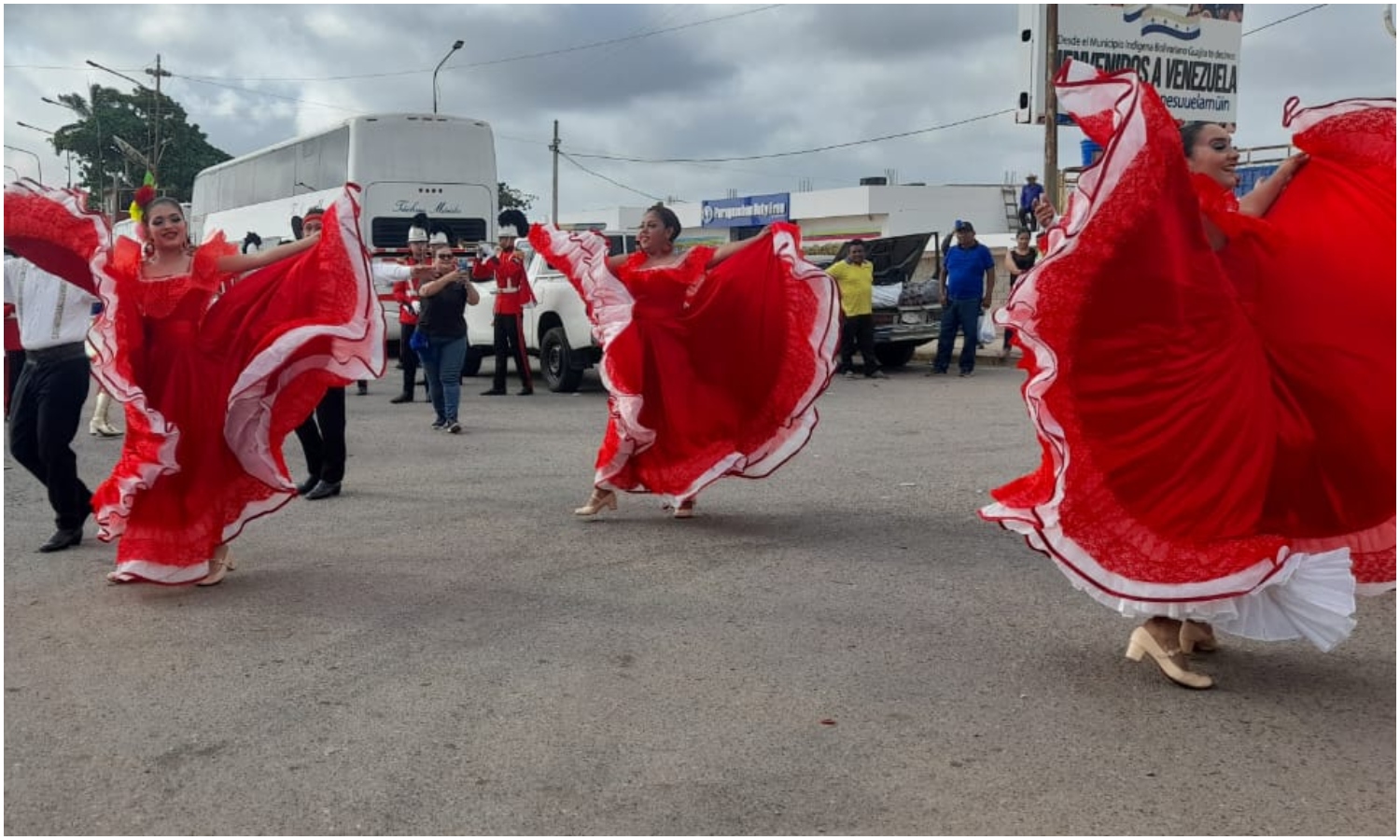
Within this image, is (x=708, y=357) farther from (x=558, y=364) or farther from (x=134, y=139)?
(x=134, y=139)

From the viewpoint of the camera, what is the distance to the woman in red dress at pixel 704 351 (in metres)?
7.31

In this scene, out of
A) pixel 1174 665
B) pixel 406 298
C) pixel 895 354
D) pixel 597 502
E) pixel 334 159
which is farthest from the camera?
pixel 334 159

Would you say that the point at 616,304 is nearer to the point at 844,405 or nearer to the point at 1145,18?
the point at 844,405

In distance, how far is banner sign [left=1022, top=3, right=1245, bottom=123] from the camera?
62.5ft

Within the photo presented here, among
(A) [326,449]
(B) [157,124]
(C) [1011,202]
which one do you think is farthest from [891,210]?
(A) [326,449]

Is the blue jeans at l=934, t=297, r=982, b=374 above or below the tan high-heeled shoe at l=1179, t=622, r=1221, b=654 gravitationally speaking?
above

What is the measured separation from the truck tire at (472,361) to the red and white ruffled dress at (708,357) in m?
10.5

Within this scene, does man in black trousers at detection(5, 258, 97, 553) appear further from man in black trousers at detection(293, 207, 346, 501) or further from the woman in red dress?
→ the woman in red dress

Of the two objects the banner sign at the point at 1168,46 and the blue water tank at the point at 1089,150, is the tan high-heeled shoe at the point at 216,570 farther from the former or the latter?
the banner sign at the point at 1168,46

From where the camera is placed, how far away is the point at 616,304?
7.30 meters


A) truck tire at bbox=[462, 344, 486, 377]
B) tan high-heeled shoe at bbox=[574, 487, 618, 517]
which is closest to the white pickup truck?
truck tire at bbox=[462, 344, 486, 377]

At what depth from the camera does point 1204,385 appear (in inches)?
162

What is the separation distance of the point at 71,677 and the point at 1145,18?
18.7 meters

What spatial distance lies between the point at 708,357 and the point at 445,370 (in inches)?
188
